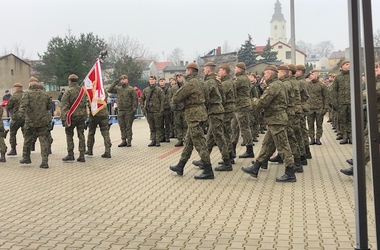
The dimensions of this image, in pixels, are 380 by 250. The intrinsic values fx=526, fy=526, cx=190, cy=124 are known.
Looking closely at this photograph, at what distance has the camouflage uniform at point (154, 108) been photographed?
1502 centimetres

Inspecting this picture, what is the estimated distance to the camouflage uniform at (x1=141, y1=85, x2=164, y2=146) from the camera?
15023 millimetres

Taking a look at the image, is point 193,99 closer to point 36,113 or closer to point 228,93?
point 228,93

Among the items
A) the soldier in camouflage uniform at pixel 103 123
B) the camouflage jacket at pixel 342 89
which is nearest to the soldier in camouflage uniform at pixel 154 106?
the soldier in camouflage uniform at pixel 103 123

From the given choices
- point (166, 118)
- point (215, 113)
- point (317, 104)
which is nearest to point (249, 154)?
point (215, 113)

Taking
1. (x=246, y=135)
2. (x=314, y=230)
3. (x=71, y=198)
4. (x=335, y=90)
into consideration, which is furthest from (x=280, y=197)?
(x=335, y=90)

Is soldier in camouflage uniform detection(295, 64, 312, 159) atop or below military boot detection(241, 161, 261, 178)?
atop

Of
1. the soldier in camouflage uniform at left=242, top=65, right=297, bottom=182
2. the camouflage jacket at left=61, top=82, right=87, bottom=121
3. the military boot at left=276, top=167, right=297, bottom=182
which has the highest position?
the camouflage jacket at left=61, top=82, right=87, bottom=121

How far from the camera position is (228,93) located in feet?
34.9

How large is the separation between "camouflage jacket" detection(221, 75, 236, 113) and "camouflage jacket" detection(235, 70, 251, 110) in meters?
0.96

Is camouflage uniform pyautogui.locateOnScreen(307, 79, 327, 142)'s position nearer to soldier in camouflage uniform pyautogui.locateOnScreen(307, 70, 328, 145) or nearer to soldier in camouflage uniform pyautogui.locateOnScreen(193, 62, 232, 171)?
soldier in camouflage uniform pyautogui.locateOnScreen(307, 70, 328, 145)

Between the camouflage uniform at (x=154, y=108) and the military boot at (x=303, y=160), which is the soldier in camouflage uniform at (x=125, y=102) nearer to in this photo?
the camouflage uniform at (x=154, y=108)

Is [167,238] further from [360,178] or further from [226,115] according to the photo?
[226,115]

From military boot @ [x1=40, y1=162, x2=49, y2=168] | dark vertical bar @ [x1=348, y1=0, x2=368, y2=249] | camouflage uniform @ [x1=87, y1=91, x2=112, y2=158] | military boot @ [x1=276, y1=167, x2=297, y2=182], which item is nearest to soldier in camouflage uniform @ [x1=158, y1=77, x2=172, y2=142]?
camouflage uniform @ [x1=87, y1=91, x2=112, y2=158]

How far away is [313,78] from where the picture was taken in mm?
14484
